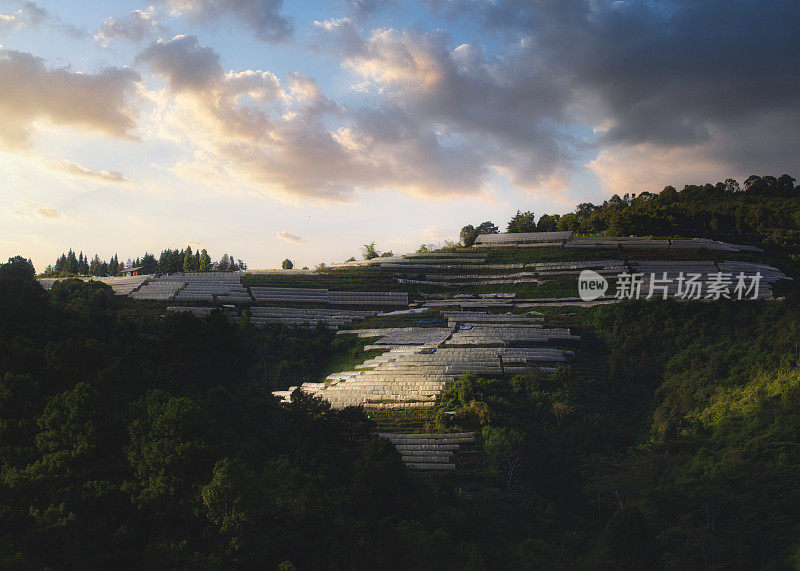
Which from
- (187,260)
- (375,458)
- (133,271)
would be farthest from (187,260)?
(375,458)

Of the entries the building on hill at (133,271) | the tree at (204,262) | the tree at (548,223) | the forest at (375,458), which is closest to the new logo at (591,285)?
the forest at (375,458)

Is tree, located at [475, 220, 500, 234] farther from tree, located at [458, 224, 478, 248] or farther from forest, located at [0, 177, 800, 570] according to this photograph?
forest, located at [0, 177, 800, 570]

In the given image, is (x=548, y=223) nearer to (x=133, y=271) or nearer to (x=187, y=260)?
(x=187, y=260)

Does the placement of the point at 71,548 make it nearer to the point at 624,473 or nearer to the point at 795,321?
the point at 624,473

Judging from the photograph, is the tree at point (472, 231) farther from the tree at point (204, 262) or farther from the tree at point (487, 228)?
the tree at point (204, 262)

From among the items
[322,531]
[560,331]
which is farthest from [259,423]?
[560,331]

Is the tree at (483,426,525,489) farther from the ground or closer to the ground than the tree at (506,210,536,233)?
closer to the ground

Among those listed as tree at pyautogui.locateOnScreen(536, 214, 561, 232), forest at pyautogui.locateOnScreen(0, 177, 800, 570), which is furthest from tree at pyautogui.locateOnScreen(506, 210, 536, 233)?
forest at pyautogui.locateOnScreen(0, 177, 800, 570)
